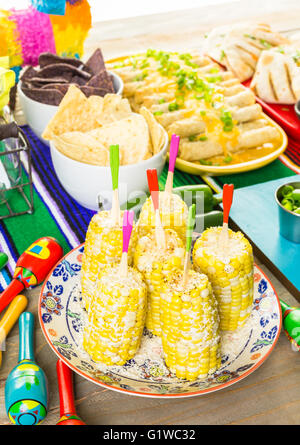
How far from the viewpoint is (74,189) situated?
1.64 m

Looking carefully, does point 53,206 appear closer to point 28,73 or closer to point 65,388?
point 28,73

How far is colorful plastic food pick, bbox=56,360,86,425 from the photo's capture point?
102 cm

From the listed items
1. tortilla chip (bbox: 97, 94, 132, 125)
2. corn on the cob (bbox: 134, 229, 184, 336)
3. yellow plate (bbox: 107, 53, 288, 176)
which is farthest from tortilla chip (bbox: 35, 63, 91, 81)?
corn on the cob (bbox: 134, 229, 184, 336)

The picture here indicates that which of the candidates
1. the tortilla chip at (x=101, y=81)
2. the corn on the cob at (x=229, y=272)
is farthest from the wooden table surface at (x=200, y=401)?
the tortilla chip at (x=101, y=81)

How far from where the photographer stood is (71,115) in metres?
1.69

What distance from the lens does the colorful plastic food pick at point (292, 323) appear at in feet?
3.85

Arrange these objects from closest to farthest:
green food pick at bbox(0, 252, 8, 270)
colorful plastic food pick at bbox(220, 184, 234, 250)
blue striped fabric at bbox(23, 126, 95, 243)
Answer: colorful plastic food pick at bbox(220, 184, 234, 250) → green food pick at bbox(0, 252, 8, 270) → blue striped fabric at bbox(23, 126, 95, 243)

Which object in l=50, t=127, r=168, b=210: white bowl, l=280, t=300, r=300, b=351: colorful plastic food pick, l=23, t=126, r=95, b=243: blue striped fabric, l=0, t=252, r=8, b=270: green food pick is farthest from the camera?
l=23, t=126, r=95, b=243: blue striped fabric

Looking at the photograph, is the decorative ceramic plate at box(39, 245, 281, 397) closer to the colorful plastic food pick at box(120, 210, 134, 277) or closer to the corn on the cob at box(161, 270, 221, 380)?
the corn on the cob at box(161, 270, 221, 380)

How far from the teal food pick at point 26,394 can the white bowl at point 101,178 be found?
2.13 feet

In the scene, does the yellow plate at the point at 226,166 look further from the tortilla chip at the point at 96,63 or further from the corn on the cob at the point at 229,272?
the corn on the cob at the point at 229,272

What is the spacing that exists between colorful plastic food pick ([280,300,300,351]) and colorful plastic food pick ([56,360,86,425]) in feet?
1.77

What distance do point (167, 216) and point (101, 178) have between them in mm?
422
